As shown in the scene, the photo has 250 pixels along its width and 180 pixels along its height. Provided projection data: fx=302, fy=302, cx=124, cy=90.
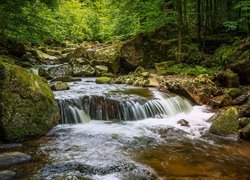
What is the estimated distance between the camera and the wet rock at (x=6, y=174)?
5018 mm

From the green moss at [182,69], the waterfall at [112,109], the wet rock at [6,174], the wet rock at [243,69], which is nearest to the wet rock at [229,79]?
the wet rock at [243,69]

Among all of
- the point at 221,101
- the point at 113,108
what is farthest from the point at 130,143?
the point at 221,101

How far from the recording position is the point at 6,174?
509 centimetres

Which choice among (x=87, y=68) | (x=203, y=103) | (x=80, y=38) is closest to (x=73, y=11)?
(x=80, y=38)

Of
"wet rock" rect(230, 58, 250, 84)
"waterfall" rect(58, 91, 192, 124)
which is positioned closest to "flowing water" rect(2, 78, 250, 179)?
"waterfall" rect(58, 91, 192, 124)

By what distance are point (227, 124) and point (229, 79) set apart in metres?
4.31

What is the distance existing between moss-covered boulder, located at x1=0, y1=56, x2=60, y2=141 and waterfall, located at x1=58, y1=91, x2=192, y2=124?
113cm

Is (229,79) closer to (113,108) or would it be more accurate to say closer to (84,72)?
(113,108)

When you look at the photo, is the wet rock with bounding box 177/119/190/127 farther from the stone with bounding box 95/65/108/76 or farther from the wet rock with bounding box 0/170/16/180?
the stone with bounding box 95/65/108/76

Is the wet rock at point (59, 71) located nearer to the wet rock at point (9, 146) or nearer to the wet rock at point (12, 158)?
the wet rock at point (9, 146)

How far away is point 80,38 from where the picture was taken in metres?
32.9

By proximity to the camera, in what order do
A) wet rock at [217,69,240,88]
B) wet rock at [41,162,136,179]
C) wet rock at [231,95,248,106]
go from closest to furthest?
wet rock at [41,162,136,179] < wet rock at [231,95,248,106] < wet rock at [217,69,240,88]

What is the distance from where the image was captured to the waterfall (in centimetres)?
938

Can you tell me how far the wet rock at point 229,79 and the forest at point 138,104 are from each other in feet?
0.14
